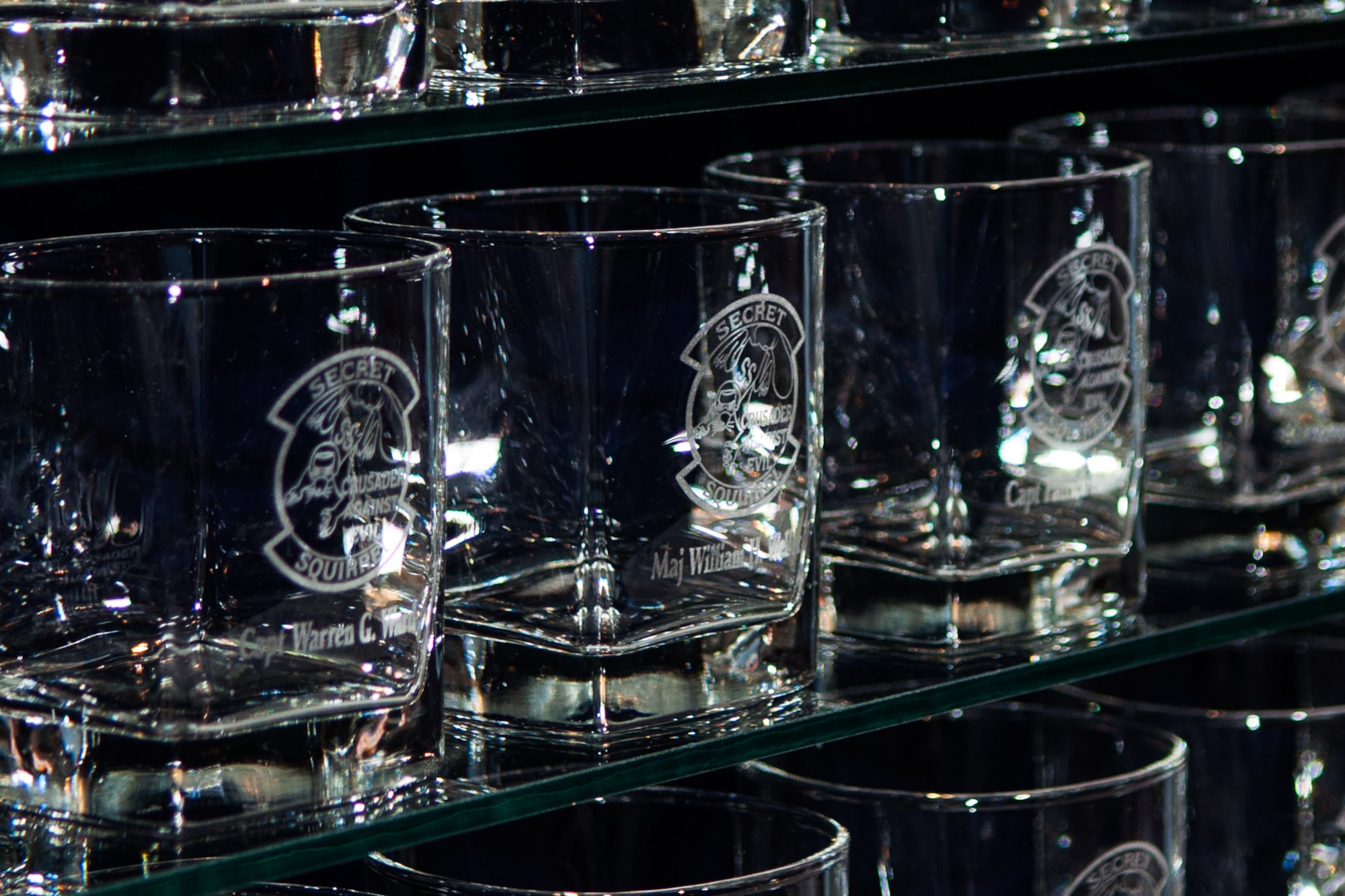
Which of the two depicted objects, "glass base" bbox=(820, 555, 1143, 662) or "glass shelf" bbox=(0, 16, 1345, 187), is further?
"glass base" bbox=(820, 555, 1143, 662)

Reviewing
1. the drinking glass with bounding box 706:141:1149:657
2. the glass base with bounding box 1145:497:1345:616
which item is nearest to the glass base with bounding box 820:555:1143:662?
the drinking glass with bounding box 706:141:1149:657

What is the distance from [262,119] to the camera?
540mm

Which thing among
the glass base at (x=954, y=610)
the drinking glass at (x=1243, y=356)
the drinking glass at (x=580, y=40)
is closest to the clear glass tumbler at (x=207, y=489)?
the drinking glass at (x=580, y=40)

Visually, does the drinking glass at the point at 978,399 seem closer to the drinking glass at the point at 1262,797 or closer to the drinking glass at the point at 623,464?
the drinking glass at the point at 623,464

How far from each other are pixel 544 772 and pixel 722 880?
13cm

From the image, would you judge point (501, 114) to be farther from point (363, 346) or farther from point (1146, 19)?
point (1146, 19)

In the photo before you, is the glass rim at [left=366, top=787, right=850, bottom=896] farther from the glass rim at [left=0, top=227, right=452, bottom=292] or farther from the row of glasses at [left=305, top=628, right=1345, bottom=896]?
the glass rim at [left=0, top=227, right=452, bottom=292]

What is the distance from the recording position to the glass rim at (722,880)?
0.63 meters

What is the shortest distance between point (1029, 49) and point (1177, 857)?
31 cm

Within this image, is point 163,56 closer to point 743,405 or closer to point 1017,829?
point 743,405

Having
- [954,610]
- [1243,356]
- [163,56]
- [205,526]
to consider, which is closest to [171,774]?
[205,526]

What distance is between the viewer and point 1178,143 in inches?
38.2

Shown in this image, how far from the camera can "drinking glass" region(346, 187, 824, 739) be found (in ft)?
1.91

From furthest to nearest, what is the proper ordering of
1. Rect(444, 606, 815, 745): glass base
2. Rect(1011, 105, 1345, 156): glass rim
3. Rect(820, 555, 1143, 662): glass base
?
Rect(1011, 105, 1345, 156): glass rim < Rect(820, 555, 1143, 662): glass base < Rect(444, 606, 815, 745): glass base
